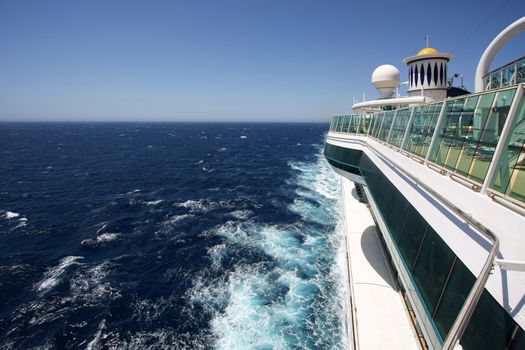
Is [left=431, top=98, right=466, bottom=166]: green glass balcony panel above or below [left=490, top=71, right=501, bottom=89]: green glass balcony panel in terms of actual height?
below

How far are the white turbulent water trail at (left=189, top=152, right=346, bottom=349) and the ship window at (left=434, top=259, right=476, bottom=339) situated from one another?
9.03 m

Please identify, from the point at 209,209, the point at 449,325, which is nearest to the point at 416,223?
the point at 449,325

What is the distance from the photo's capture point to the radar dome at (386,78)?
35.8m

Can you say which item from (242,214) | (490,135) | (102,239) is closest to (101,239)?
(102,239)

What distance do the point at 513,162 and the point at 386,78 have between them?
34643 millimetres

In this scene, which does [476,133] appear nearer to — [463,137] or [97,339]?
[463,137]

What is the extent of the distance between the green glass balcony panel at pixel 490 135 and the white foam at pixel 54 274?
2615cm

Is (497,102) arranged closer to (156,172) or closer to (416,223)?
(416,223)

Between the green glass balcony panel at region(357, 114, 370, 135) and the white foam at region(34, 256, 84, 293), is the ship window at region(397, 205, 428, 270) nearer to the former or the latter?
the green glass balcony panel at region(357, 114, 370, 135)

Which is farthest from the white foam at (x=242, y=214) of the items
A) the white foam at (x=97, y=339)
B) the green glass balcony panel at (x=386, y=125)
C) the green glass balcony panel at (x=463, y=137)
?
the green glass balcony panel at (x=463, y=137)

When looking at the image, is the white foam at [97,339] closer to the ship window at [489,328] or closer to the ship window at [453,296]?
the ship window at [453,296]

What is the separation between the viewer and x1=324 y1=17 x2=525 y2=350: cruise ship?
4781 mm

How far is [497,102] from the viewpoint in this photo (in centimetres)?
657

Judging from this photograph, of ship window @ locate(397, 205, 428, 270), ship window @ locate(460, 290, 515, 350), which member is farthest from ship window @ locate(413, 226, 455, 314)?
ship window @ locate(460, 290, 515, 350)
